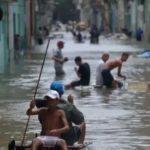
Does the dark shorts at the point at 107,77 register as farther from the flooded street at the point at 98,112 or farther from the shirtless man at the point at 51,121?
the shirtless man at the point at 51,121

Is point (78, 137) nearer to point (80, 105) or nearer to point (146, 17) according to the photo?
point (80, 105)

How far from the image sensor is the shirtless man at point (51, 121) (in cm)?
916

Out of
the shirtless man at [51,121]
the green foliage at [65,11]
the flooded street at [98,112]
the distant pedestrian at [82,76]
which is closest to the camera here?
the shirtless man at [51,121]

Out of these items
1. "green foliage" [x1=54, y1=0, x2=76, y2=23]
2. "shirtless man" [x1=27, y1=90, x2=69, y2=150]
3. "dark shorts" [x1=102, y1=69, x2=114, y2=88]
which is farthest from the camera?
"green foliage" [x1=54, y1=0, x2=76, y2=23]

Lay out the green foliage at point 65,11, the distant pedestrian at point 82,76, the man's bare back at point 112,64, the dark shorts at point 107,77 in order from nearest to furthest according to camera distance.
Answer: the dark shorts at point 107,77, the man's bare back at point 112,64, the distant pedestrian at point 82,76, the green foliage at point 65,11

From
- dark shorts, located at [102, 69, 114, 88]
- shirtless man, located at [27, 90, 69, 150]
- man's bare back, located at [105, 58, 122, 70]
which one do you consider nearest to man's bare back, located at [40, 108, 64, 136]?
shirtless man, located at [27, 90, 69, 150]

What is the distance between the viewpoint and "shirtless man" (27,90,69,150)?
916 cm

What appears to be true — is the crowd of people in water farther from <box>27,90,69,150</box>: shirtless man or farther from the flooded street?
the flooded street

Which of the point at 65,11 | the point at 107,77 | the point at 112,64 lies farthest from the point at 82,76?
the point at 65,11

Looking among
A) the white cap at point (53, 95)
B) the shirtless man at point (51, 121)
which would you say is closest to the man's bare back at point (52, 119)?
the shirtless man at point (51, 121)

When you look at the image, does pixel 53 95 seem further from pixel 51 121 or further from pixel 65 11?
pixel 65 11

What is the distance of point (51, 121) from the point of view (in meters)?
9.43

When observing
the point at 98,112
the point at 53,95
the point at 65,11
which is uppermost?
the point at 53,95

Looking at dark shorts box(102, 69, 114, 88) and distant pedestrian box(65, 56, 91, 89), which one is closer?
dark shorts box(102, 69, 114, 88)
